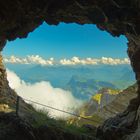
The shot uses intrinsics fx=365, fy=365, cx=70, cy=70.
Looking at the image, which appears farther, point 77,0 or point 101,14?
point 101,14

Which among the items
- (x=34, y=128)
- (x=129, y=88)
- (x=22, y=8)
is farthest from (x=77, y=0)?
(x=129, y=88)

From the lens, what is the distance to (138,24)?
86.3ft

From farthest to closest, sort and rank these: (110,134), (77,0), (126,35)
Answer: (126,35)
(110,134)
(77,0)

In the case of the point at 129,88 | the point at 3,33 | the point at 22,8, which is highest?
the point at 22,8

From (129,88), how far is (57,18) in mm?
45901

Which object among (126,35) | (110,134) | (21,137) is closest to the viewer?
(21,137)

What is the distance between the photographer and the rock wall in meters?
25.2

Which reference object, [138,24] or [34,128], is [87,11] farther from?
[34,128]

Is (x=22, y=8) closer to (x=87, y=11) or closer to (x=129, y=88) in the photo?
(x=87, y=11)

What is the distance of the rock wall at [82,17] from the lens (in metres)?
25.2

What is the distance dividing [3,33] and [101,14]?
25.0 ft

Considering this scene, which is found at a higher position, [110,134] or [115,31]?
[115,31]

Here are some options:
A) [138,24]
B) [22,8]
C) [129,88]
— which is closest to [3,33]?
[22,8]

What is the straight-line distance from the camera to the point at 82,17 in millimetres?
29422
